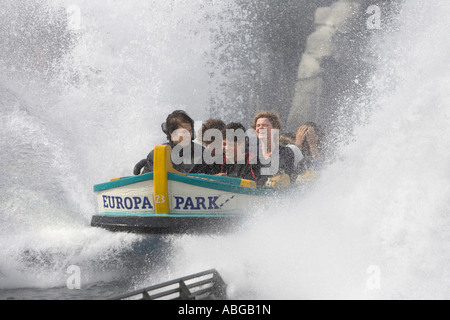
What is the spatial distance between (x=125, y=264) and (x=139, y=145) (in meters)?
3.50

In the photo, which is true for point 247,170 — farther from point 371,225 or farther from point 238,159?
point 371,225

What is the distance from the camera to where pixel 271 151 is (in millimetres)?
6516

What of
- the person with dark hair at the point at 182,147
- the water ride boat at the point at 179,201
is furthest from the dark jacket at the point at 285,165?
the person with dark hair at the point at 182,147

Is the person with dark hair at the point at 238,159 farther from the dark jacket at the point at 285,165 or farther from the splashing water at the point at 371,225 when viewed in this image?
the splashing water at the point at 371,225

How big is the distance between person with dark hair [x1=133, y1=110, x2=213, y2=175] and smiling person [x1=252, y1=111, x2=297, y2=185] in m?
0.66

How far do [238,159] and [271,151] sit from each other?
1.35 ft

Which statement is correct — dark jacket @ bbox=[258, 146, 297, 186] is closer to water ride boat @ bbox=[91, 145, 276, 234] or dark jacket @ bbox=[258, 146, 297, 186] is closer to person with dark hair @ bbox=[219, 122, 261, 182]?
person with dark hair @ bbox=[219, 122, 261, 182]

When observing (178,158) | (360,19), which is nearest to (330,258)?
(178,158)

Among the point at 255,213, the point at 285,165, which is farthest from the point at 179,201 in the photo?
the point at 285,165

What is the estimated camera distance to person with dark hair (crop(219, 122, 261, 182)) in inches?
250

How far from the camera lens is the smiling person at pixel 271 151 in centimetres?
652

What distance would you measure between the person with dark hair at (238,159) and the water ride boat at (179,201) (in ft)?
1.04

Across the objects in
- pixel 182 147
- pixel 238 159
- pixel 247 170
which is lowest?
pixel 247 170

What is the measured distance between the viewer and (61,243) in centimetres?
643
